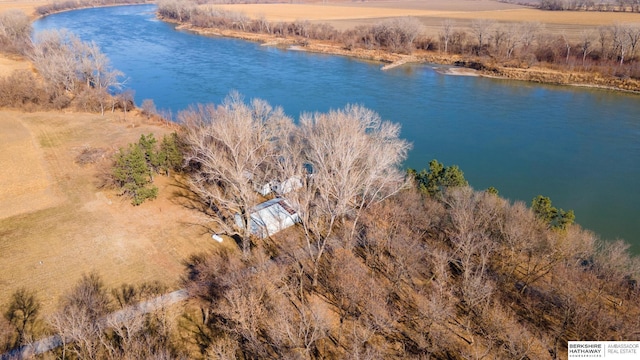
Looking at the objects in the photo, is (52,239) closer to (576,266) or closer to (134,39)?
(576,266)

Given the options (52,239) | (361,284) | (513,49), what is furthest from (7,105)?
(513,49)

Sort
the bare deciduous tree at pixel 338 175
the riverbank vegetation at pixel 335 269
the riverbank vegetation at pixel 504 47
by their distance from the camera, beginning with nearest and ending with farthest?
the riverbank vegetation at pixel 335 269
the bare deciduous tree at pixel 338 175
the riverbank vegetation at pixel 504 47

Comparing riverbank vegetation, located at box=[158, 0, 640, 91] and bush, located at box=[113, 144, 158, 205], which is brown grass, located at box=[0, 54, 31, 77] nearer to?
bush, located at box=[113, 144, 158, 205]

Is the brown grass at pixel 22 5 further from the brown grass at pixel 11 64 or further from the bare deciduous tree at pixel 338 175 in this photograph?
the bare deciduous tree at pixel 338 175

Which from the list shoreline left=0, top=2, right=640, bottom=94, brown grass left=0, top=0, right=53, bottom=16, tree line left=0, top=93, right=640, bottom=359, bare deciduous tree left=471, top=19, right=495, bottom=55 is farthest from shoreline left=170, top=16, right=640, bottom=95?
brown grass left=0, top=0, right=53, bottom=16

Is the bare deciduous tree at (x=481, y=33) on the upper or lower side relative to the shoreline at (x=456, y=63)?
upper

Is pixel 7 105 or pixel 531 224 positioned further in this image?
pixel 7 105

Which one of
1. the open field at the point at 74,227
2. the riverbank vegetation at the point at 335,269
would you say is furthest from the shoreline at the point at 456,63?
the open field at the point at 74,227
